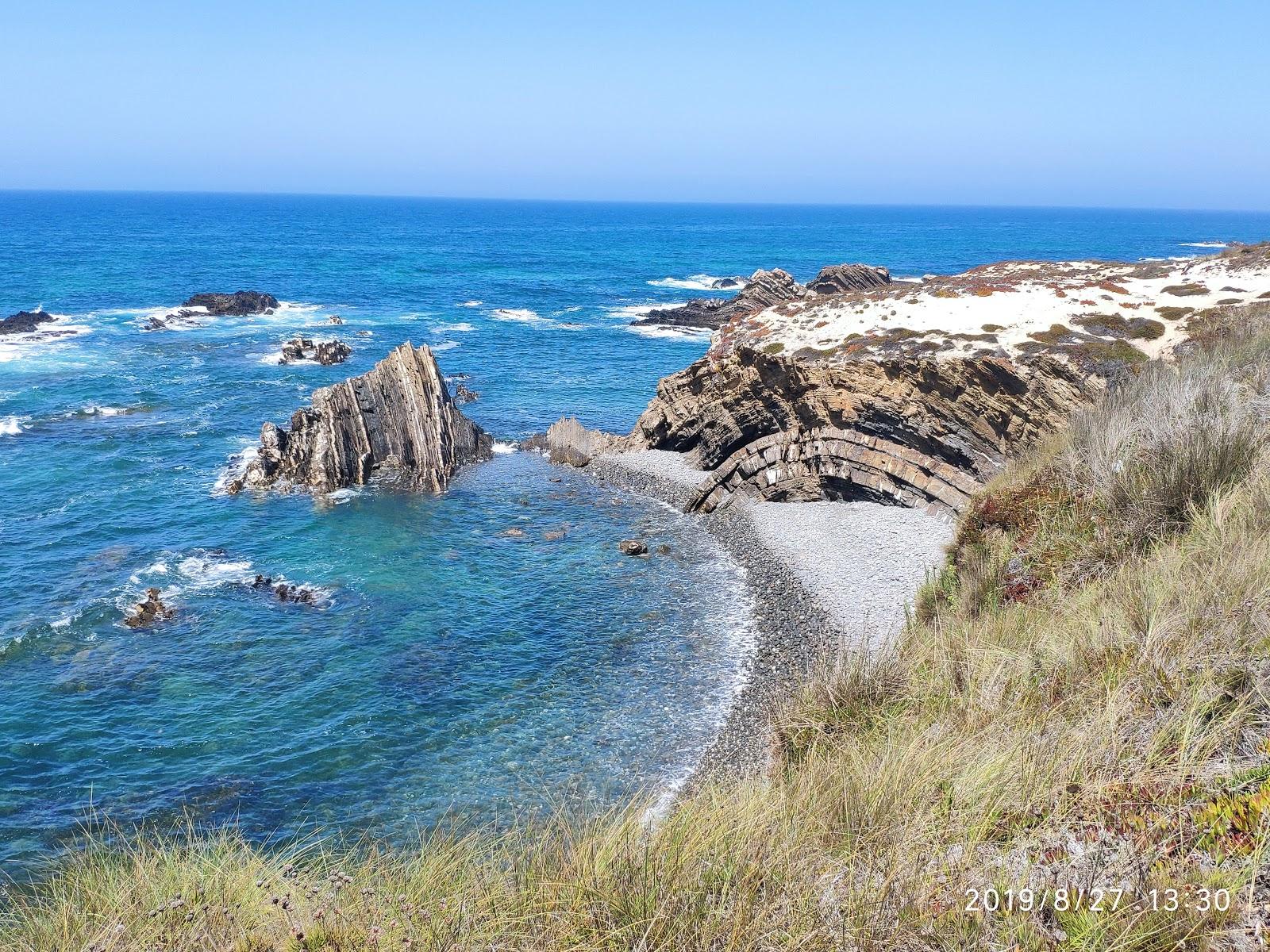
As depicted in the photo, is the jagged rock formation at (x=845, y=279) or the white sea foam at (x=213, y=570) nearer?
the white sea foam at (x=213, y=570)

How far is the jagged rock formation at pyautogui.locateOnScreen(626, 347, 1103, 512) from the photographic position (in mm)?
28234

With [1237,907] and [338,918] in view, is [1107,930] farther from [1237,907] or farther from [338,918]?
[338,918]

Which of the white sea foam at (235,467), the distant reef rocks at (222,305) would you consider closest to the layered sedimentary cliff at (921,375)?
the white sea foam at (235,467)

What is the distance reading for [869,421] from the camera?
30.9 meters

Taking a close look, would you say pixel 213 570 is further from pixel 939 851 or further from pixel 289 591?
pixel 939 851

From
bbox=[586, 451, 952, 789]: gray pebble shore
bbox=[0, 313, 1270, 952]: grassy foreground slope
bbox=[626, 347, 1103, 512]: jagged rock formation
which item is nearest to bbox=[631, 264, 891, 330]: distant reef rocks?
bbox=[626, 347, 1103, 512]: jagged rock formation

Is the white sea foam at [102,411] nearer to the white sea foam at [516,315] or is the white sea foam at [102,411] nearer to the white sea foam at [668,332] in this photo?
the white sea foam at [516,315]

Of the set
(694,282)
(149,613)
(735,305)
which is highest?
(694,282)

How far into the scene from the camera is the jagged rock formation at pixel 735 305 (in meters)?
74.1

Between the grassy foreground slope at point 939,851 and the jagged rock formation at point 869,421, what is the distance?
19.6 meters

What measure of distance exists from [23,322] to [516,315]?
41348mm

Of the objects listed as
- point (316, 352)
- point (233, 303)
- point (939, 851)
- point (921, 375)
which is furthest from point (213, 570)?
point (233, 303)

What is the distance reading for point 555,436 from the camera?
40250 millimetres
